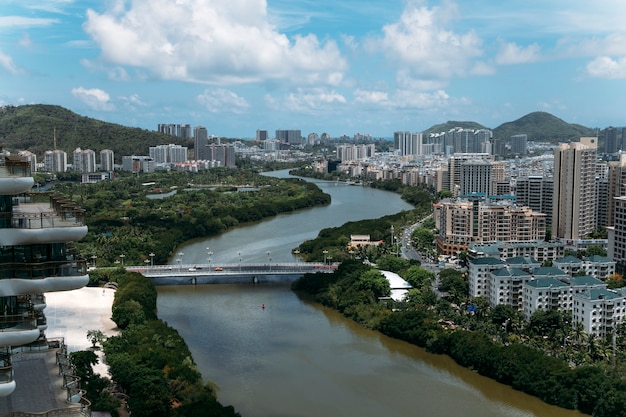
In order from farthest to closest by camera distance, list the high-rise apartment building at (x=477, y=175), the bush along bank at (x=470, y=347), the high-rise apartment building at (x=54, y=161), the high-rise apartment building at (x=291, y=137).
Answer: the high-rise apartment building at (x=291, y=137)
the high-rise apartment building at (x=54, y=161)
the high-rise apartment building at (x=477, y=175)
the bush along bank at (x=470, y=347)

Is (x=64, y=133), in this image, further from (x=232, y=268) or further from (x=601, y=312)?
(x=601, y=312)

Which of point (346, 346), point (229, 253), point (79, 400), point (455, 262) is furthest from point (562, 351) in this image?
point (229, 253)

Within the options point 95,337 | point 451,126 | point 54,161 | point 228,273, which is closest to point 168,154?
point 54,161

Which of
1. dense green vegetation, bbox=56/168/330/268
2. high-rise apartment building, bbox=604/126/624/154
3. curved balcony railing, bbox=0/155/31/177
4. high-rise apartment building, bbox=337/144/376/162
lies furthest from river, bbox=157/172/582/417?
high-rise apartment building, bbox=337/144/376/162

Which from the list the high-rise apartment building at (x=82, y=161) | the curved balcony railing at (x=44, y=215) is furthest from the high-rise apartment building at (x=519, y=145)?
the curved balcony railing at (x=44, y=215)

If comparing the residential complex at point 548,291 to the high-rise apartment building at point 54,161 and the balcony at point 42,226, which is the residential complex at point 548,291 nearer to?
the balcony at point 42,226

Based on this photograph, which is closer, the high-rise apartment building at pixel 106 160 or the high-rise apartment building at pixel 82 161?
the high-rise apartment building at pixel 82 161
